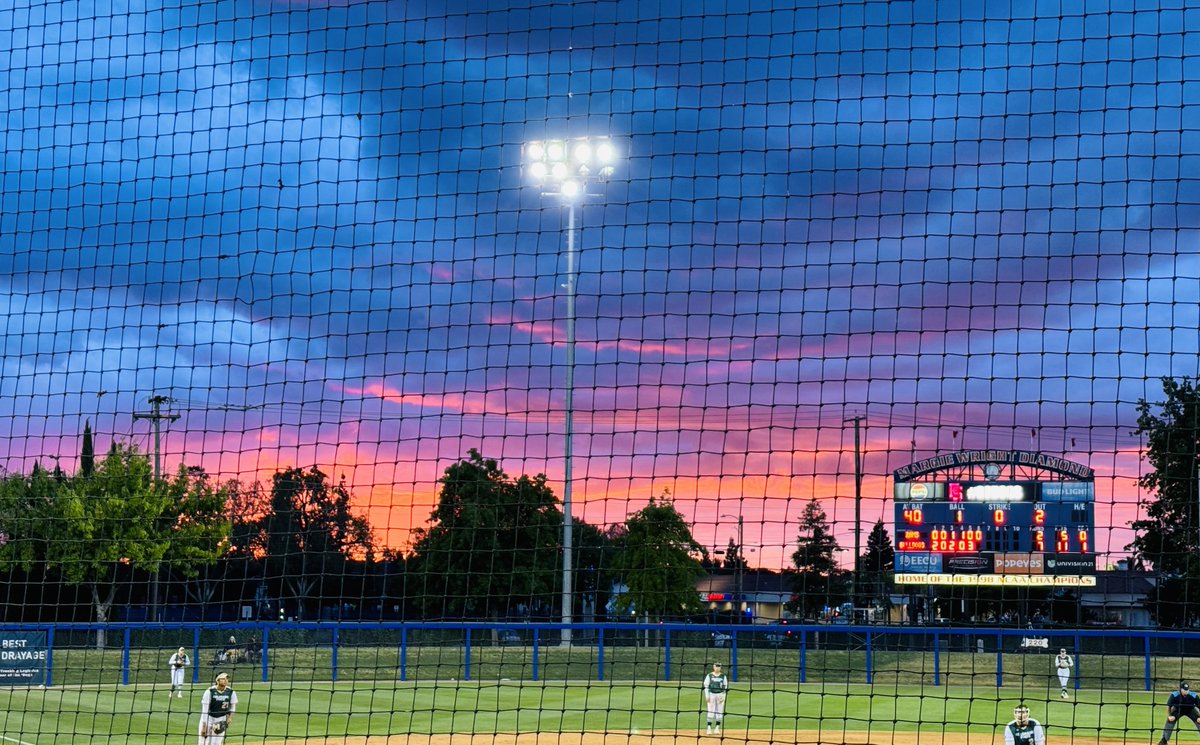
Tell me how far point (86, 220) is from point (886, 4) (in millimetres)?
6921

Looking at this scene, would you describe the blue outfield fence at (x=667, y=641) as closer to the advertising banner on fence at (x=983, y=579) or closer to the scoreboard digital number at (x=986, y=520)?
the advertising banner on fence at (x=983, y=579)

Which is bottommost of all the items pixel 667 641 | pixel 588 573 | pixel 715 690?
pixel 715 690

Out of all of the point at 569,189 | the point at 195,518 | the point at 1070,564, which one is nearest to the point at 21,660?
the point at 195,518

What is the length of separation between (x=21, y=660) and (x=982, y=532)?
20.9 metres

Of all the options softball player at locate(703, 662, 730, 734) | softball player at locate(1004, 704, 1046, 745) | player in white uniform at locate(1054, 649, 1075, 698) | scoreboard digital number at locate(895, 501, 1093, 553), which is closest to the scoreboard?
scoreboard digital number at locate(895, 501, 1093, 553)

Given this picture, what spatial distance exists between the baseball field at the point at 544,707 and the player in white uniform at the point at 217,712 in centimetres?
179

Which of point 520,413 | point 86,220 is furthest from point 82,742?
point 520,413

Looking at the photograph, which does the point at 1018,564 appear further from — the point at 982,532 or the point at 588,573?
the point at 588,573

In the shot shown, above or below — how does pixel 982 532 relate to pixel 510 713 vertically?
above

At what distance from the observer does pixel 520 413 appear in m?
10.2

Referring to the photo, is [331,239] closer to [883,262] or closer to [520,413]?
[520,413]

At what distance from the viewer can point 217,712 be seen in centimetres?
1558

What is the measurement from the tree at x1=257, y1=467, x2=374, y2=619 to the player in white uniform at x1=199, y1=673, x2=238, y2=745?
1.46 meters

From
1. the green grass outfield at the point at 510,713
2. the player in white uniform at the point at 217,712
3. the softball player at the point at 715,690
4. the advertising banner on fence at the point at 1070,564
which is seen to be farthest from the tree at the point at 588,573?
the player in white uniform at the point at 217,712
